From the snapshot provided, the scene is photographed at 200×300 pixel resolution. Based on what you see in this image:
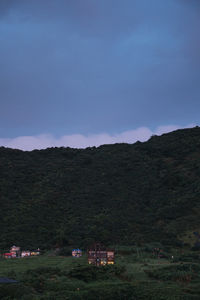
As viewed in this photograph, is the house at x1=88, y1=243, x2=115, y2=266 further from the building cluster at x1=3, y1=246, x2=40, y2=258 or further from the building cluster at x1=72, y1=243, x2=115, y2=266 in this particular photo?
Answer: the building cluster at x1=3, y1=246, x2=40, y2=258

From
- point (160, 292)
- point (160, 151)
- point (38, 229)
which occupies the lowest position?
point (160, 292)

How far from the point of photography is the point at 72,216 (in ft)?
244

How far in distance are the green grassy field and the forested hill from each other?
18323mm

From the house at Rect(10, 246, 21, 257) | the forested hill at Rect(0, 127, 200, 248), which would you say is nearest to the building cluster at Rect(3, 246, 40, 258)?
the house at Rect(10, 246, 21, 257)

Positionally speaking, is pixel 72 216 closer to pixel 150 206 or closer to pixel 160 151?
pixel 150 206

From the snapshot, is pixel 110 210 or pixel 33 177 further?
pixel 33 177

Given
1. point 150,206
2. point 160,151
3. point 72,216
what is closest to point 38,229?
point 72,216

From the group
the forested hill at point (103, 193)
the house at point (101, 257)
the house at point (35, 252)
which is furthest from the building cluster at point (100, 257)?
the forested hill at point (103, 193)

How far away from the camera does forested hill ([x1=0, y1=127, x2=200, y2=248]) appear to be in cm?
6556

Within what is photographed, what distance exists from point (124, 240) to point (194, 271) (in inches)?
948

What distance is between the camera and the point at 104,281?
113 ft

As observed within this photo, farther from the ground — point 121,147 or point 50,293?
point 121,147

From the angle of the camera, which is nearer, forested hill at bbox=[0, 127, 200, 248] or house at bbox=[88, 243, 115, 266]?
house at bbox=[88, 243, 115, 266]

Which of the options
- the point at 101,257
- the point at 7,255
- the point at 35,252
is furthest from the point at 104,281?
the point at 35,252
